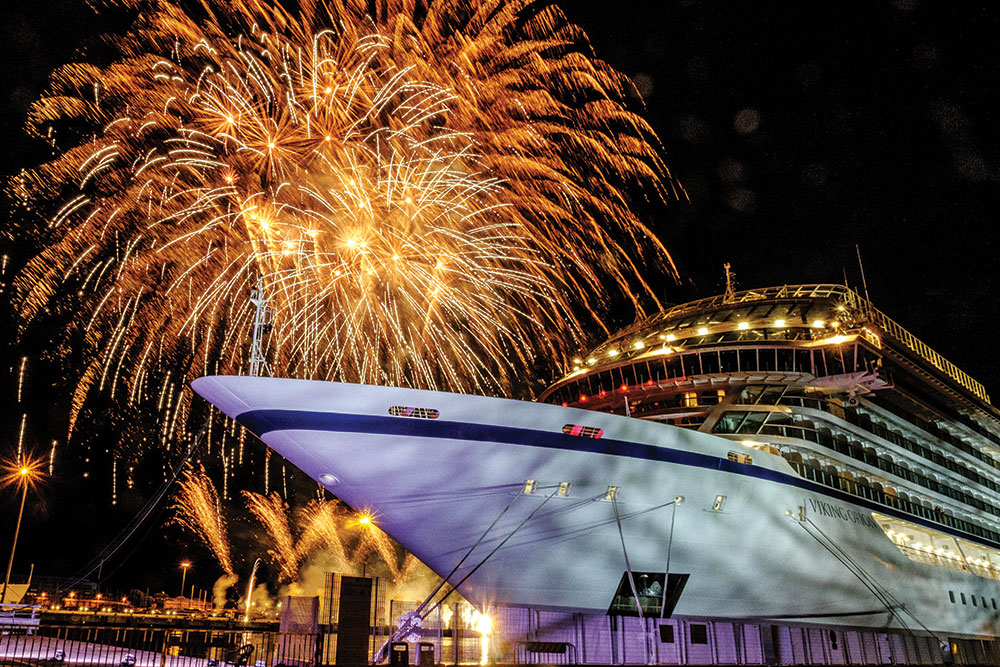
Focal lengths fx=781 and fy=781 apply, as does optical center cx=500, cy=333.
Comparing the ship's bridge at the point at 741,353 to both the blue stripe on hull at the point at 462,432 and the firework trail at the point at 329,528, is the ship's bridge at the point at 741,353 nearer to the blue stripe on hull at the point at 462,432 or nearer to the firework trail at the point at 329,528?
the blue stripe on hull at the point at 462,432

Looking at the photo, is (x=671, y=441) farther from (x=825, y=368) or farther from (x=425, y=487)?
(x=825, y=368)

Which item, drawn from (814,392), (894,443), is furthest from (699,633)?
(894,443)

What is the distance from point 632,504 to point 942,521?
18.1 m

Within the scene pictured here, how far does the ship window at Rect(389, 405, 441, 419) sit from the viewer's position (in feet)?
46.1

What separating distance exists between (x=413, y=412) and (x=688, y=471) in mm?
6159

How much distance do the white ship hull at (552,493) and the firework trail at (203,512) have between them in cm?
2615

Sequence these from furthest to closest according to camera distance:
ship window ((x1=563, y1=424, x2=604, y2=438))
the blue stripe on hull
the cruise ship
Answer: ship window ((x1=563, y1=424, x2=604, y2=438)) → the cruise ship → the blue stripe on hull

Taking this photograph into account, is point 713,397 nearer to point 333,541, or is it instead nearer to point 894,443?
point 894,443

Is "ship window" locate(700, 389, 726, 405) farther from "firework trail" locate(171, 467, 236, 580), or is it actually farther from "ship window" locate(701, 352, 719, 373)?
"firework trail" locate(171, 467, 236, 580)

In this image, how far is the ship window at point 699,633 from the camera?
17.5 meters

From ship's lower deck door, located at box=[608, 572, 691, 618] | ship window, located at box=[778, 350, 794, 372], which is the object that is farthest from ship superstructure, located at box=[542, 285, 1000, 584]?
ship's lower deck door, located at box=[608, 572, 691, 618]

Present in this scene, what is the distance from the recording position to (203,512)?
44375 millimetres

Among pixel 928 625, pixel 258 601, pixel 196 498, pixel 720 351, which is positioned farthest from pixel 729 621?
pixel 258 601

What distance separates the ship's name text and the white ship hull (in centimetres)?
15
